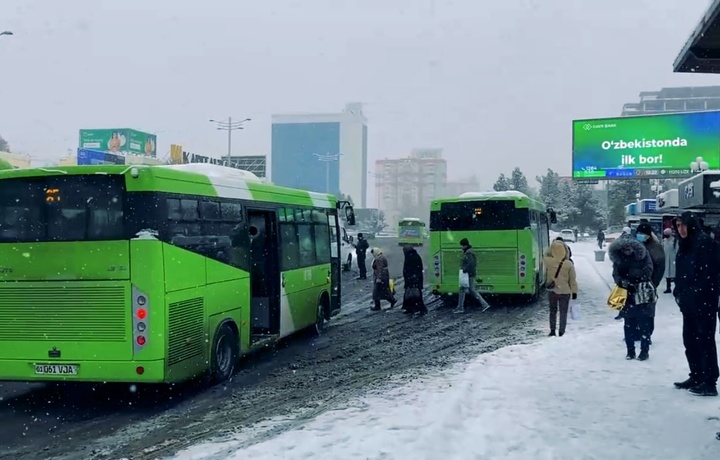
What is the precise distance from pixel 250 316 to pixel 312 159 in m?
155

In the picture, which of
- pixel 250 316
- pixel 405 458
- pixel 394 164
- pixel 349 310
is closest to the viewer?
pixel 405 458

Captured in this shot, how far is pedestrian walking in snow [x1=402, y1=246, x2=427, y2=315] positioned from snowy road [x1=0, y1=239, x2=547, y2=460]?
9.79 ft

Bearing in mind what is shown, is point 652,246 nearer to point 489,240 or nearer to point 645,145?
point 489,240

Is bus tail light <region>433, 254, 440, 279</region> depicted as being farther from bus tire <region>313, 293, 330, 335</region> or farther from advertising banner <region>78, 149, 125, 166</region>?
advertising banner <region>78, 149, 125, 166</region>

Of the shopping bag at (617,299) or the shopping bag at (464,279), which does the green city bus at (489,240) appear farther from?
the shopping bag at (617,299)

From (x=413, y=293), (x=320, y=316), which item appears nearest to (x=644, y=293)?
(x=320, y=316)

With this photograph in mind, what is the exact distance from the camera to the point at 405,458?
19.4ft

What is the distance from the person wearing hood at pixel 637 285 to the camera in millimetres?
9852

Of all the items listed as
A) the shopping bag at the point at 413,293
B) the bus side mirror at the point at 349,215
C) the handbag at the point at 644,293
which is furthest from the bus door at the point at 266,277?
the shopping bag at the point at 413,293

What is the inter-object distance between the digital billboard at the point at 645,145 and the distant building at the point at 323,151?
122381 mm

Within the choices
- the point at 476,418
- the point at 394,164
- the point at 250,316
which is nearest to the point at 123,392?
the point at 250,316

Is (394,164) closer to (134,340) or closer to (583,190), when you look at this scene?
(583,190)

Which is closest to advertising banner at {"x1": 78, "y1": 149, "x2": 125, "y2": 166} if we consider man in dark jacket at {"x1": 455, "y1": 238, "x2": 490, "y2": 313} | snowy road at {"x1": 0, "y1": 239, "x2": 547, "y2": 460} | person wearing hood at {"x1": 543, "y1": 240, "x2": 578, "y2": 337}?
man in dark jacket at {"x1": 455, "y1": 238, "x2": 490, "y2": 313}

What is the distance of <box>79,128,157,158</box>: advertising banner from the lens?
83.7 meters
